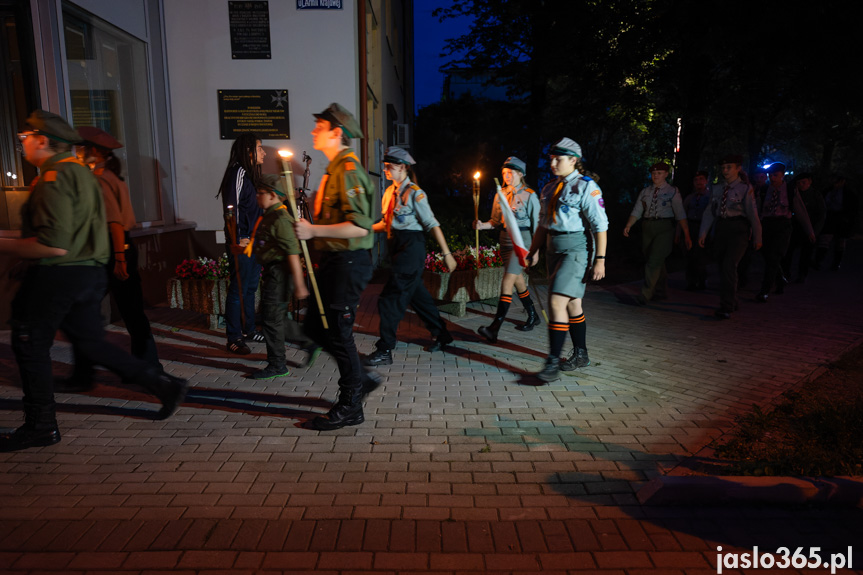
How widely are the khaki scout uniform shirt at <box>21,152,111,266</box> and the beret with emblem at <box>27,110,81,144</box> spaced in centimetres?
10

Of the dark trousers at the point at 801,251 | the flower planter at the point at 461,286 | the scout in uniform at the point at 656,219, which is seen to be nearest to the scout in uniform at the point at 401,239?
the flower planter at the point at 461,286

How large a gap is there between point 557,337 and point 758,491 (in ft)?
7.06

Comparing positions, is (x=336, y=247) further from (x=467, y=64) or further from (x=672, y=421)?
(x=467, y=64)

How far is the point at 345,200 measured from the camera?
12.1ft

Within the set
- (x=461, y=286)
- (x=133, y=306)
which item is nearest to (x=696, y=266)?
(x=461, y=286)

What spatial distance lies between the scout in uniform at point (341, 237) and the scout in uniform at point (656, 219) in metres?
5.13

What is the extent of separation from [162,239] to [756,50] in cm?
1227

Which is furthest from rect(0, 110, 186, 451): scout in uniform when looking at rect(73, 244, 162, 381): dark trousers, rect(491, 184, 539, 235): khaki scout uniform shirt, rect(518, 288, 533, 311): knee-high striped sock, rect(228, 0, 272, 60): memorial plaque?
rect(228, 0, 272, 60): memorial plaque

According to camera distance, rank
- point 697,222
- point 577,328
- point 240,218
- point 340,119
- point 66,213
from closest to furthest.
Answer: point 66,213, point 340,119, point 577,328, point 240,218, point 697,222

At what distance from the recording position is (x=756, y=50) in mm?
12555

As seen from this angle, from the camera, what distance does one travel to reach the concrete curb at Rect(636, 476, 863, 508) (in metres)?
3.10

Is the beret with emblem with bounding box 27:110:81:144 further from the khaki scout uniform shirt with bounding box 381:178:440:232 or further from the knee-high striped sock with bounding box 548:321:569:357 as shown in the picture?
the knee-high striped sock with bounding box 548:321:569:357

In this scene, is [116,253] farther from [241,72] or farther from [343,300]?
[241,72]

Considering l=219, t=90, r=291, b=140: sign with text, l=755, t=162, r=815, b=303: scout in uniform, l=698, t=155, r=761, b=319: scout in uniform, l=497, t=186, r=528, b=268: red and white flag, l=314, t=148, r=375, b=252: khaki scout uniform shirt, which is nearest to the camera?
l=314, t=148, r=375, b=252: khaki scout uniform shirt
